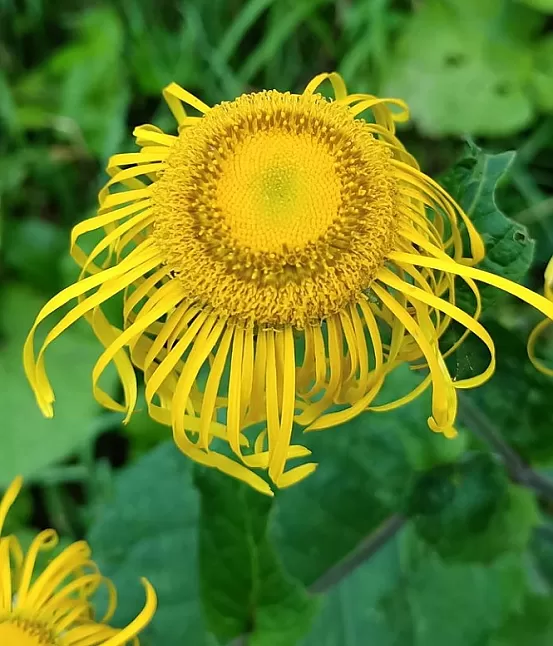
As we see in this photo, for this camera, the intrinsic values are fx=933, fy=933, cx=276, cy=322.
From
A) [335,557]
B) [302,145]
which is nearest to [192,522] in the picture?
[335,557]

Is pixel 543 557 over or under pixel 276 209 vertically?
under

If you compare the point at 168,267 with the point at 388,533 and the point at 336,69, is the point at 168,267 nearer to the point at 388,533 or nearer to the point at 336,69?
the point at 388,533

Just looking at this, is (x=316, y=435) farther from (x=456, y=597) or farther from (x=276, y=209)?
(x=276, y=209)

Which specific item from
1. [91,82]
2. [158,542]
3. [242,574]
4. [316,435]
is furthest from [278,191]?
[91,82]

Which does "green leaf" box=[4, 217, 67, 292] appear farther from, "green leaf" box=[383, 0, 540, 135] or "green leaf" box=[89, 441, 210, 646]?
"green leaf" box=[383, 0, 540, 135]

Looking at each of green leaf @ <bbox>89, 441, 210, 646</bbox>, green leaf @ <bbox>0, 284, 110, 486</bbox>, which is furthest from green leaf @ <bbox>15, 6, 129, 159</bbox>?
green leaf @ <bbox>89, 441, 210, 646</bbox>
